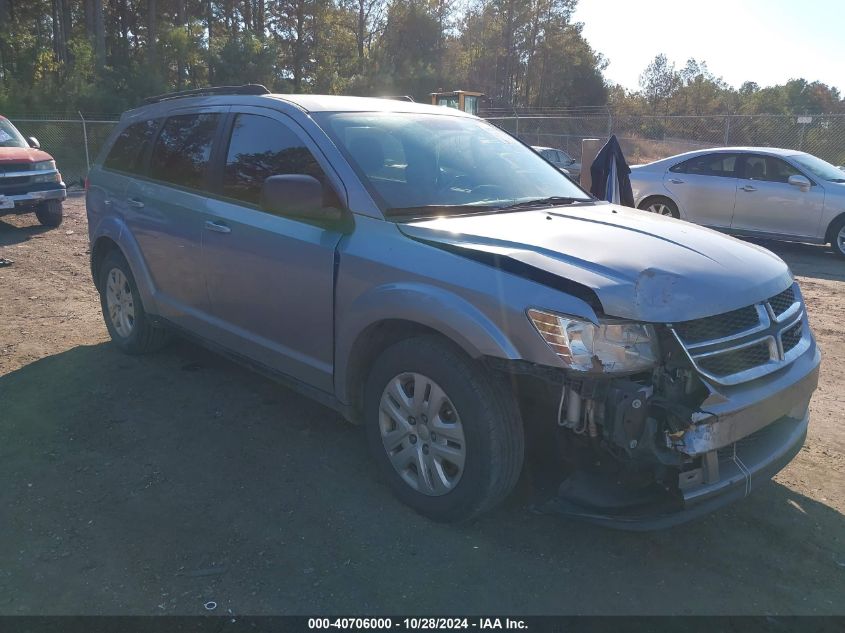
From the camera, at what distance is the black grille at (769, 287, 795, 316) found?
127 inches

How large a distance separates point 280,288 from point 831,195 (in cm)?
933

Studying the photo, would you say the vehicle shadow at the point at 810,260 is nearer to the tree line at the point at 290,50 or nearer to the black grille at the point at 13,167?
the black grille at the point at 13,167

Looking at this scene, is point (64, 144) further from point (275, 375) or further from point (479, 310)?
point (479, 310)

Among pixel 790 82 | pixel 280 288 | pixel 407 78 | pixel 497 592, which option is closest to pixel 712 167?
pixel 280 288

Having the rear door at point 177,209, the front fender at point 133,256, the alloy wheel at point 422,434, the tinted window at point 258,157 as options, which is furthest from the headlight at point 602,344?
Result: the front fender at point 133,256

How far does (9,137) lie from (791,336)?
13.1m

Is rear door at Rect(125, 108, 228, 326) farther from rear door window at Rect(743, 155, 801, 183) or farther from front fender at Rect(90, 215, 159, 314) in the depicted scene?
rear door window at Rect(743, 155, 801, 183)

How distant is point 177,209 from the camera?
472 centimetres

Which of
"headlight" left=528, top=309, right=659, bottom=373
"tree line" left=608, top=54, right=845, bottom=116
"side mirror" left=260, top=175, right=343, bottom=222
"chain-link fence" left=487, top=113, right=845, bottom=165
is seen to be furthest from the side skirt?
"tree line" left=608, top=54, right=845, bottom=116

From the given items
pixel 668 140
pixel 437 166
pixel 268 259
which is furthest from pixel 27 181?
pixel 668 140

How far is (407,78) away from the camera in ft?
159

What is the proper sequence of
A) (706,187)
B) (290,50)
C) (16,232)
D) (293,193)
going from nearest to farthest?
(293,193) → (706,187) → (16,232) → (290,50)

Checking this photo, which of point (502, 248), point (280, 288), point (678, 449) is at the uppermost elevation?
point (502, 248)

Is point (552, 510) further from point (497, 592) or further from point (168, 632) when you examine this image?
point (168, 632)
